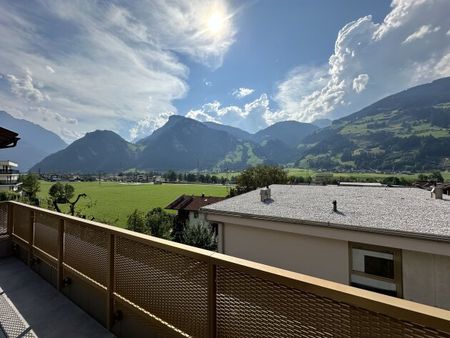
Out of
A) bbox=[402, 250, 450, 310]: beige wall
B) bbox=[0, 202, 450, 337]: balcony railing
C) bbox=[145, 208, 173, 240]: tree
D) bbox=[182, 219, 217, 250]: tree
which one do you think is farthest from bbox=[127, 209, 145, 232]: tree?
bbox=[402, 250, 450, 310]: beige wall

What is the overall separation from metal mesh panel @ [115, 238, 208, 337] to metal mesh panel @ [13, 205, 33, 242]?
300 cm

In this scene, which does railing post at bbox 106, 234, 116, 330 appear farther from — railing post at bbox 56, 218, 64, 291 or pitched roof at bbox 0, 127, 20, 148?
pitched roof at bbox 0, 127, 20, 148

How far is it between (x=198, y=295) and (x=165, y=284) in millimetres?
418

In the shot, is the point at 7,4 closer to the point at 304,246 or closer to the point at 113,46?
the point at 113,46

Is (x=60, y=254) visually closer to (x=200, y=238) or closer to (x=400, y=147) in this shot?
(x=200, y=238)

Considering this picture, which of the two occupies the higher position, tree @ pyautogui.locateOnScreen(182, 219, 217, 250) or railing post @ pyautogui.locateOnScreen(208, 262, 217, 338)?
railing post @ pyautogui.locateOnScreen(208, 262, 217, 338)

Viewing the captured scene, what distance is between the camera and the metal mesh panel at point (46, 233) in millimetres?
3789

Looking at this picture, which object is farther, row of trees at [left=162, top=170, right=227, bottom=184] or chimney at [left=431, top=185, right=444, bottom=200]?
row of trees at [left=162, top=170, right=227, bottom=184]

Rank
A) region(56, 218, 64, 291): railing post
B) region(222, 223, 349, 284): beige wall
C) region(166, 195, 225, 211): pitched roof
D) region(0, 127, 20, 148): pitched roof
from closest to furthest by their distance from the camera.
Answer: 1. region(56, 218, 64, 291): railing post
2. region(0, 127, 20, 148): pitched roof
3. region(222, 223, 349, 284): beige wall
4. region(166, 195, 225, 211): pitched roof

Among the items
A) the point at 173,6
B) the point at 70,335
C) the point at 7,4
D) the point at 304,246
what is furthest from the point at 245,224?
the point at 7,4

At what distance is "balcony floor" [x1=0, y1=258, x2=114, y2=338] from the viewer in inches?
108

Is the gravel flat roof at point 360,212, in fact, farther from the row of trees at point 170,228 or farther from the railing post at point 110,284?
the row of trees at point 170,228

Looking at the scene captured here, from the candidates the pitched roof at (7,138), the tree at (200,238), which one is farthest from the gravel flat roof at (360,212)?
the tree at (200,238)

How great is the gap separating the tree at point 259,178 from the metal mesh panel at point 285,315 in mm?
31400
